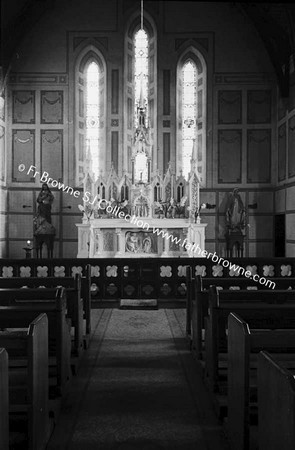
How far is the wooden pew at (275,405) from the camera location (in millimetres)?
1831

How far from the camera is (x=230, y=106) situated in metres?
15.0

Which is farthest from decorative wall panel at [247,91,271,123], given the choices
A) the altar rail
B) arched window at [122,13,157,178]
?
the altar rail

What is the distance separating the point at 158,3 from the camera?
49.6 ft

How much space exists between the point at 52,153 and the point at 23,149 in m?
0.85

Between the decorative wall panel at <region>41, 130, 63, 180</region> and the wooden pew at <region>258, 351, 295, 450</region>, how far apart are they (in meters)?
13.1

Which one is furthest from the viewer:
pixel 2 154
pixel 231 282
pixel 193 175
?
pixel 2 154

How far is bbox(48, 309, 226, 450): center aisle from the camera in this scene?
10.4 feet

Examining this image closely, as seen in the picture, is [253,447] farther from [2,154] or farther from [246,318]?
[2,154]

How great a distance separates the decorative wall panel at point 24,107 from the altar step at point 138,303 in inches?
331

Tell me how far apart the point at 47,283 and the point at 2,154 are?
9.87 m

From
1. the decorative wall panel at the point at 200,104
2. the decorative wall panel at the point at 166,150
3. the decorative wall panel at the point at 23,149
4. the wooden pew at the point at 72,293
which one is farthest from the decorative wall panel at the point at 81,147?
the wooden pew at the point at 72,293

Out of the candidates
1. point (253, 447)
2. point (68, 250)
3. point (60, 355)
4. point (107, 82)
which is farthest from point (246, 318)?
point (107, 82)

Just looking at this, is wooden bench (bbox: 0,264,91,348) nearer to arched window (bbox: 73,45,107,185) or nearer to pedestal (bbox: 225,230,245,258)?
pedestal (bbox: 225,230,245,258)

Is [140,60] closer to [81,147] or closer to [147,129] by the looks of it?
[81,147]
